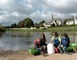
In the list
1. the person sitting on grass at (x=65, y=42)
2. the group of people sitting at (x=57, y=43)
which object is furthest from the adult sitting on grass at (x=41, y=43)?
the person sitting on grass at (x=65, y=42)

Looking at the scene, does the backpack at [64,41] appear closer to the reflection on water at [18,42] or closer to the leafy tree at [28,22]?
the reflection on water at [18,42]

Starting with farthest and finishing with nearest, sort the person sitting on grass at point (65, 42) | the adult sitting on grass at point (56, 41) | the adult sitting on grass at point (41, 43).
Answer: the adult sitting on grass at point (41, 43) < the adult sitting on grass at point (56, 41) < the person sitting on grass at point (65, 42)

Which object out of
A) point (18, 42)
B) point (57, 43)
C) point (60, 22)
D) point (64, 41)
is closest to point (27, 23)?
point (60, 22)

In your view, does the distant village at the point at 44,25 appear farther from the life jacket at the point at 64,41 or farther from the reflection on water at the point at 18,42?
the life jacket at the point at 64,41

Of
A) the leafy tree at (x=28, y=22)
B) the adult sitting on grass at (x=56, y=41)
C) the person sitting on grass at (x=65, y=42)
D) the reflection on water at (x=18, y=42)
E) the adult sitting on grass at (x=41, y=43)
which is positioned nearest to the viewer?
the person sitting on grass at (x=65, y=42)

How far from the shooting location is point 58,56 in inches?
626

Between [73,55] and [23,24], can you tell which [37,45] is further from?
[23,24]

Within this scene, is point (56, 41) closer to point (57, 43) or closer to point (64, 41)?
point (57, 43)

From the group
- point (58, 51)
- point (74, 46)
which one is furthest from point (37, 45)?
point (74, 46)

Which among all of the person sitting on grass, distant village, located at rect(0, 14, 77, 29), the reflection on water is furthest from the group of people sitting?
distant village, located at rect(0, 14, 77, 29)

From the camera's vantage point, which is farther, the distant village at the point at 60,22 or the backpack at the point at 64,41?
the distant village at the point at 60,22

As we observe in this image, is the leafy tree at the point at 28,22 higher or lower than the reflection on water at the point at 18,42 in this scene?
higher

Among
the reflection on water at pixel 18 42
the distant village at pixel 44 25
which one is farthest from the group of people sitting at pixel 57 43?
the distant village at pixel 44 25

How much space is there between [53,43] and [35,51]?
1.52 metres
